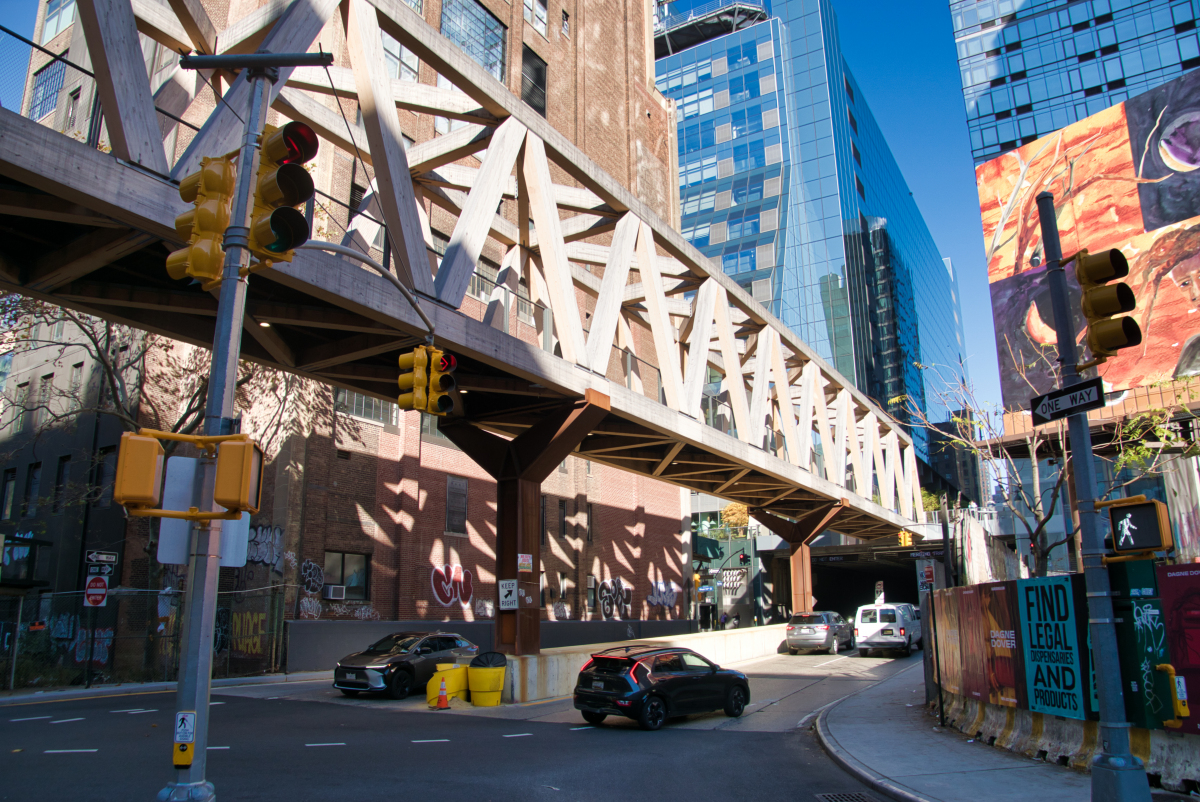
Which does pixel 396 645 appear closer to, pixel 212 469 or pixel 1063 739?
pixel 1063 739

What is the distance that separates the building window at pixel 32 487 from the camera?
31.4 m

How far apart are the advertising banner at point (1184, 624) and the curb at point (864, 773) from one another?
2903 mm

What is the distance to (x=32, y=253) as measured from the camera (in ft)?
42.8

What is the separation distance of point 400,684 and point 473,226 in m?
10.4

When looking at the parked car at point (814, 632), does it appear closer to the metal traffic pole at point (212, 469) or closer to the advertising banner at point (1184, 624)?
the advertising banner at point (1184, 624)

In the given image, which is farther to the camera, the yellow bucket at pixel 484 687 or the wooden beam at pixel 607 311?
the wooden beam at pixel 607 311

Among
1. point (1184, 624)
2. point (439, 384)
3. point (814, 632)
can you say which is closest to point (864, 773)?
point (1184, 624)

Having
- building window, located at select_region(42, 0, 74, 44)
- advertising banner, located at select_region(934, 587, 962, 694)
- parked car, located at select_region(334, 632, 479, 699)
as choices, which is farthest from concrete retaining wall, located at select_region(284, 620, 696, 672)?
building window, located at select_region(42, 0, 74, 44)

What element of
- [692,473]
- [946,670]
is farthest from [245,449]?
[692,473]

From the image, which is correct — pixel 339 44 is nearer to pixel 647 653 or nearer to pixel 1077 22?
pixel 647 653

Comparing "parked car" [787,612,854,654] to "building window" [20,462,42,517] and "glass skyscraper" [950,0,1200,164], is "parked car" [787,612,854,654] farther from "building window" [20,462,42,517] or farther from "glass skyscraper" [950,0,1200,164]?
"glass skyscraper" [950,0,1200,164]

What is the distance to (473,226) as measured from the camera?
1622 cm

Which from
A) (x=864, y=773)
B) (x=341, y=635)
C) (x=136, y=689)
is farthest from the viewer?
(x=341, y=635)

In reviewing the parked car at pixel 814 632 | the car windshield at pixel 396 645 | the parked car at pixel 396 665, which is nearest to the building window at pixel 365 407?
the car windshield at pixel 396 645
